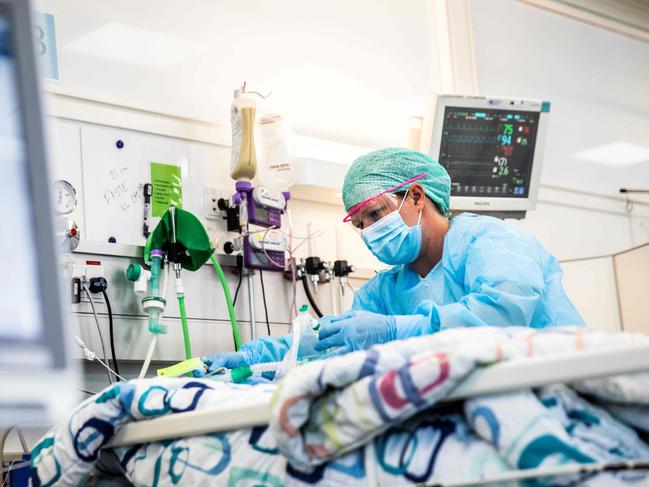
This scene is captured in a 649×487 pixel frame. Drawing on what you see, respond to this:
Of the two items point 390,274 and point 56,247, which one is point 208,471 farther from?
point 390,274

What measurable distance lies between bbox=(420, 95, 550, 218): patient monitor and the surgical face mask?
933 mm

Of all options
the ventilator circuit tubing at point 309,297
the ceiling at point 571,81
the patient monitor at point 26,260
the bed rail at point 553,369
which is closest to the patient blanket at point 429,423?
the bed rail at point 553,369

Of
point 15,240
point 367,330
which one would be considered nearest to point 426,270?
point 367,330

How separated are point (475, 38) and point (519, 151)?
79cm

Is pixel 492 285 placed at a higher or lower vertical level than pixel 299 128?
lower

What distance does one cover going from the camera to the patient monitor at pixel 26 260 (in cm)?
94

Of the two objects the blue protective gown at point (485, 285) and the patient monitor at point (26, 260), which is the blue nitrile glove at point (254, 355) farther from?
the patient monitor at point (26, 260)

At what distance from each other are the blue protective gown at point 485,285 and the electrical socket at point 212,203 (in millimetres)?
754

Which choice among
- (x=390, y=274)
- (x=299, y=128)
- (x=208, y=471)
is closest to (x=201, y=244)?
(x=390, y=274)

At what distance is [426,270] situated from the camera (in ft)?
9.09

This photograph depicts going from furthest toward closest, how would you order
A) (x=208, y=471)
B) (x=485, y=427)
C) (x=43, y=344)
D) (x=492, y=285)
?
(x=492, y=285) → (x=208, y=471) → (x=485, y=427) → (x=43, y=344)

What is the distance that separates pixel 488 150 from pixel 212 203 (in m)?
1.16

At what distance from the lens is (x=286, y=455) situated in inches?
50.0

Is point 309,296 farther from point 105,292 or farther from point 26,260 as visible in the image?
point 26,260
